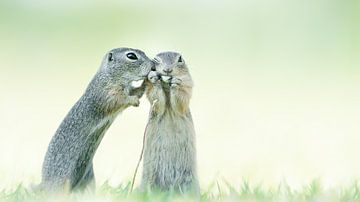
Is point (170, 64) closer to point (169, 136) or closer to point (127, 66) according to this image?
point (127, 66)

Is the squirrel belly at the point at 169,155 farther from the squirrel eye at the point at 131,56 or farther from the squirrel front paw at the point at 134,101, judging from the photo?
the squirrel eye at the point at 131,56

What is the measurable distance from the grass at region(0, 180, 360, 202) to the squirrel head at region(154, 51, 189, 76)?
760 millimetres

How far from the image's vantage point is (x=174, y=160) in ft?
21.3

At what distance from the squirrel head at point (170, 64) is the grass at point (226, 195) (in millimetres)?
760

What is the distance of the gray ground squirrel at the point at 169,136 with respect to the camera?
21.2ft

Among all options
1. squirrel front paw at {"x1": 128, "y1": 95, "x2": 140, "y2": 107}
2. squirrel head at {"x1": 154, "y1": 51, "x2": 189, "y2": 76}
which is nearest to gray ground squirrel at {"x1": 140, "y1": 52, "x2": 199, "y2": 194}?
squirrel head at {"x1": 154, "y1": 51, "x2": 189, "y2": 76}

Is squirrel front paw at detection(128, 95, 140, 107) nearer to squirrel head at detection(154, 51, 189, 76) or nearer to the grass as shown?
squirrel head at detection(154, 51, 189, 76)

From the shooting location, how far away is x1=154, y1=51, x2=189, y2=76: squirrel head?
6452 mm

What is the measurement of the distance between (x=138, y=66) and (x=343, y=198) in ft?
5.14

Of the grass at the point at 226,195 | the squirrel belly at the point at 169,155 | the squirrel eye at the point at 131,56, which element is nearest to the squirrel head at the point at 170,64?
the squirrel eye at the point at 131,56

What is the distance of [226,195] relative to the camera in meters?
6.24

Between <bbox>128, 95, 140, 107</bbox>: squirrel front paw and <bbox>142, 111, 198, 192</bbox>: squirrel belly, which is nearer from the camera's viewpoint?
<bbox>142, 111, 198, 192</bbox>: squirrel belly

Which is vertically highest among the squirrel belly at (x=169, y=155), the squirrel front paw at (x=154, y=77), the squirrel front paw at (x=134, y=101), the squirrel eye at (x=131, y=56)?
the squirrel eye at (x=131, y=56)

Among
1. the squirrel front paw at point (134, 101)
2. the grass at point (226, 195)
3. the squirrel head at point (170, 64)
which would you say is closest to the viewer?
the grass at point (226, 195)
